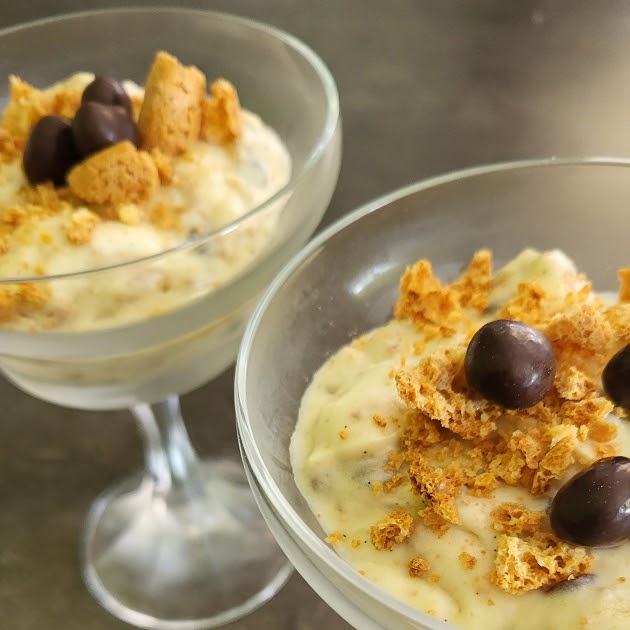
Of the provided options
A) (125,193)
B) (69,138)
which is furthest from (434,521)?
(69,138)

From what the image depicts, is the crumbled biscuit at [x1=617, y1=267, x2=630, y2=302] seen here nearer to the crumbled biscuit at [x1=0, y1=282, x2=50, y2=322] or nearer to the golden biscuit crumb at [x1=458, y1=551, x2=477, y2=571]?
the golden biscuit crumb at [x1=458, y1=551, x2=477, y2=571]

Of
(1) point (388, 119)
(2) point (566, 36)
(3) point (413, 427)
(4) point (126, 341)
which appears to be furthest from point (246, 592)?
(2) point (566, 36)

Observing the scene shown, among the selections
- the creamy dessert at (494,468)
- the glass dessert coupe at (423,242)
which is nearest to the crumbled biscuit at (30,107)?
the glass dessert coupe at (423,242)

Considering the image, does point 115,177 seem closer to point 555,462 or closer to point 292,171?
point 292,171

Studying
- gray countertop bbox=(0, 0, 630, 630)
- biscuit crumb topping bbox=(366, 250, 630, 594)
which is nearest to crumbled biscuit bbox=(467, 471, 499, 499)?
biscuit crumb topping bbox=(366, 250, 630, 594)

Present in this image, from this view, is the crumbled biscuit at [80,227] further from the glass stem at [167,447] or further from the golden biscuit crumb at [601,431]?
the golden biscuit crumb at [601,431]

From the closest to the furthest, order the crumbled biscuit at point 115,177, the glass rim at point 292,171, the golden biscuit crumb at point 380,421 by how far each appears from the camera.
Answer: the golden biscuit crumb at point 380,421 < the glass rim at point 292,171 < the crumbled biscuit at point 115,177
